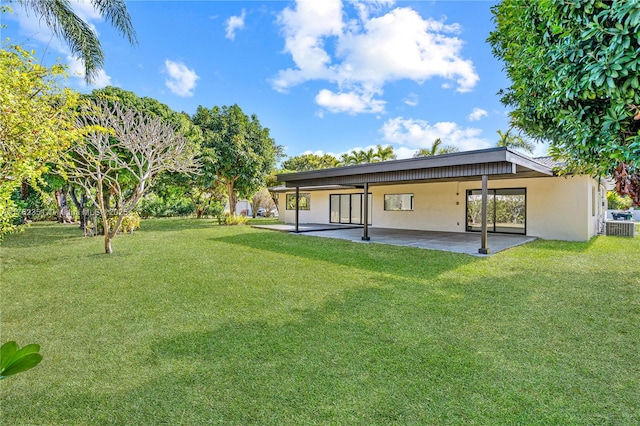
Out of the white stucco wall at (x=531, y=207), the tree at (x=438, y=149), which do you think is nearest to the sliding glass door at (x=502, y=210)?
the white stucco wall at (x=531, y=207)

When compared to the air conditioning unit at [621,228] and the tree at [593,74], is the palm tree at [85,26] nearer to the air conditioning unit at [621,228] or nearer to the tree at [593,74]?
the tree at [593,74]

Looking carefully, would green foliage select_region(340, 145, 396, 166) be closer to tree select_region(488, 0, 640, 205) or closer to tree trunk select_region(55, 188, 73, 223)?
tree trunk select_region(55, 188, 73, 223)

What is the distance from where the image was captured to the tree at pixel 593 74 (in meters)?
2.12

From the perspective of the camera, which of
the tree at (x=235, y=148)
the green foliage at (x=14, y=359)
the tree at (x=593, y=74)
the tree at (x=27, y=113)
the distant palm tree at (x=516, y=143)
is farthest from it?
the distant palm tree at (x=516, y=143)

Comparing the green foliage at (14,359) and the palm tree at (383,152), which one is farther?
the palm tree at (383,152)

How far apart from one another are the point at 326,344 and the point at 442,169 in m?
7.25

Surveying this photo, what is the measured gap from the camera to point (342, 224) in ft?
60.8

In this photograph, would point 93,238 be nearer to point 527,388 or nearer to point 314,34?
point 314,34

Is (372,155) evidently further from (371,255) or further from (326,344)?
(326,344)

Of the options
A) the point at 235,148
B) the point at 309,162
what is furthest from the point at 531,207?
the point at 309,162

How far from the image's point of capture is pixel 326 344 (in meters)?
3.45

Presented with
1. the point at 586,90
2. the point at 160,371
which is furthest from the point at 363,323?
the point at 586,90

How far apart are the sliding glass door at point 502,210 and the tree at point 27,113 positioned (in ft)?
44.7

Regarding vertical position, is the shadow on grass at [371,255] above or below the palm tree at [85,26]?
below
